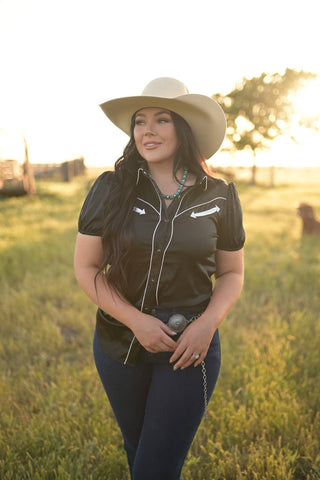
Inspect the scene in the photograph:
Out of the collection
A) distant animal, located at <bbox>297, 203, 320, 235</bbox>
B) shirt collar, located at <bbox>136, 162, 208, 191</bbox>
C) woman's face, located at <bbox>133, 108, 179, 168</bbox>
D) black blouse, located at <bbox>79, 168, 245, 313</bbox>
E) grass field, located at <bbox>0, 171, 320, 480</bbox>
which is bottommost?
distant animal, located at <bbox>297, 203, 320, 235</bbox>

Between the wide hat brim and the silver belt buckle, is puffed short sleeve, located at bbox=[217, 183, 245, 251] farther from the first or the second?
the silver belt buckle

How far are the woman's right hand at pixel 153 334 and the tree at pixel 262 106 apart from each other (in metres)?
27.4

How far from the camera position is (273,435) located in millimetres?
2645

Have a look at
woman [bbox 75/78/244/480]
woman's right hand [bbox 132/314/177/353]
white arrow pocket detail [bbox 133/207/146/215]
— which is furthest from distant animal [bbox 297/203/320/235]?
woman's right hand [bbox 132/314/177/353]

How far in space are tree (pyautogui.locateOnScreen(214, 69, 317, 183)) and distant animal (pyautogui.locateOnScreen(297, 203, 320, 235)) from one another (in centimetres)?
1933

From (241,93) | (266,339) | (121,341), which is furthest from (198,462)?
(241,93)

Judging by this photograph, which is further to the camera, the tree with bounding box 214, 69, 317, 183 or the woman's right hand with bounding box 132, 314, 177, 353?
the tree with bounding box 214, 69, 317, 183

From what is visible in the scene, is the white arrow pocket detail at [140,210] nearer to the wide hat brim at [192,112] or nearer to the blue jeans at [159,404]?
the wide hat brim at [192,112]

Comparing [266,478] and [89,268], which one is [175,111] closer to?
[89,268]

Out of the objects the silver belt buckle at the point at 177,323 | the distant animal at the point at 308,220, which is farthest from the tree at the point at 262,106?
the silver belt buckle at the point at 177,323

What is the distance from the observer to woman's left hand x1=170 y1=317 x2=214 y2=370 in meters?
1.60

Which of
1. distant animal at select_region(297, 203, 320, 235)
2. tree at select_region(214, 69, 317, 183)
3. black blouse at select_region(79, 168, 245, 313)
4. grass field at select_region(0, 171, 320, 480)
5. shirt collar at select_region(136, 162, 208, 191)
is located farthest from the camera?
tree at select_region(214, 69, 317, 183)

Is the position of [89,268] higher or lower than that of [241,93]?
lower

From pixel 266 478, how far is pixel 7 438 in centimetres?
190
